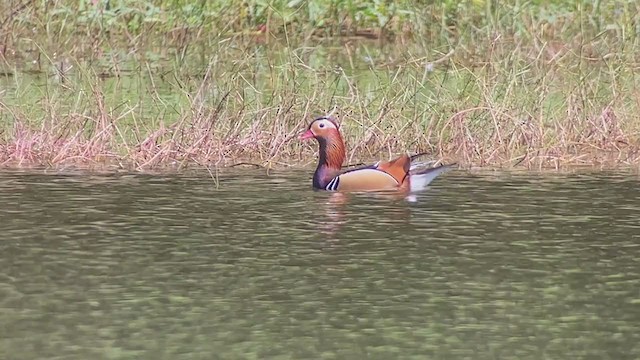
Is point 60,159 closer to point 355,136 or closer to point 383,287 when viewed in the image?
point 355,136

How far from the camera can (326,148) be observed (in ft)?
37.5

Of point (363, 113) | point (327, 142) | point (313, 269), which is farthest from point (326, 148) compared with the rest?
→ point (313, 269)

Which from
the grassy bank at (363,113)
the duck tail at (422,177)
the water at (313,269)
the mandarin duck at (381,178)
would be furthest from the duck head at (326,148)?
the grassy bank at (363,113)

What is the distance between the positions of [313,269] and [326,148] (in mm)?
3364

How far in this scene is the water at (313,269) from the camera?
653 cm

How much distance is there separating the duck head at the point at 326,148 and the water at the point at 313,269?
238 mm

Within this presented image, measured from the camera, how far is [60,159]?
12.2m

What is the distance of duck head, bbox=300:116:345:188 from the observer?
36.6 ft

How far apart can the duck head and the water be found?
0.78 ft

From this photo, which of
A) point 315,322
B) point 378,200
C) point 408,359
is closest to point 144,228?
point 378,200

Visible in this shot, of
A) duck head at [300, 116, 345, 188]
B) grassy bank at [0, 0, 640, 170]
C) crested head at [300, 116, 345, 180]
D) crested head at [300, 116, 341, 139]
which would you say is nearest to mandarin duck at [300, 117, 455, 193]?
duck head at [300, 116, 345, 188]

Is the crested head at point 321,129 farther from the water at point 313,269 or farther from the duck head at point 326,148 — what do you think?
the water at point 313,269

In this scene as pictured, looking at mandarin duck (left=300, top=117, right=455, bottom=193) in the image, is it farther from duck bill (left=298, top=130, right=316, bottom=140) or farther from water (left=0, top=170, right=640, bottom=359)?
duck bill (left=298, top=130, right=316, bottom=140)

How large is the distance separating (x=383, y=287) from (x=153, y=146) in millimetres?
4904
